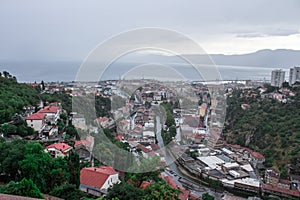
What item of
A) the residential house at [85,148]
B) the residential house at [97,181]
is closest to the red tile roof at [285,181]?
the residential house at [97,181]

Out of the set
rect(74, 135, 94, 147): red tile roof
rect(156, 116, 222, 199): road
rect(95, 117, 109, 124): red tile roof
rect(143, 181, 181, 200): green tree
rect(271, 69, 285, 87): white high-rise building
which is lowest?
rect(156, 116, 222, 199): road

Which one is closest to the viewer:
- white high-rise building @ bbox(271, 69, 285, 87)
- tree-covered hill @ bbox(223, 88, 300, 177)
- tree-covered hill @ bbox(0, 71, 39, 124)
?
tree-covered hill @ bbox(0, 71, 39, 124)

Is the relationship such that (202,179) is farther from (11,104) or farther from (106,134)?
(11,104)

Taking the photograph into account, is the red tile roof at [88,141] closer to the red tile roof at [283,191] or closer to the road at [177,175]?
the road at [177,175]

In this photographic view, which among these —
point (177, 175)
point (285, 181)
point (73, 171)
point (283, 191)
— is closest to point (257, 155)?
point (285, 181)

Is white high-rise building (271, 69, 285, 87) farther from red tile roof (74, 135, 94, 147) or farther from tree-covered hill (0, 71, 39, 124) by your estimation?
red tile roof (74, 135, 94, 147)

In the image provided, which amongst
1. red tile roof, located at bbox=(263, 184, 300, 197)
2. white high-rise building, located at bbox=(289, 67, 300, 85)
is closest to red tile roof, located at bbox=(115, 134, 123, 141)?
red tile roof, located at bbox=(263, 184, 300, 197)
